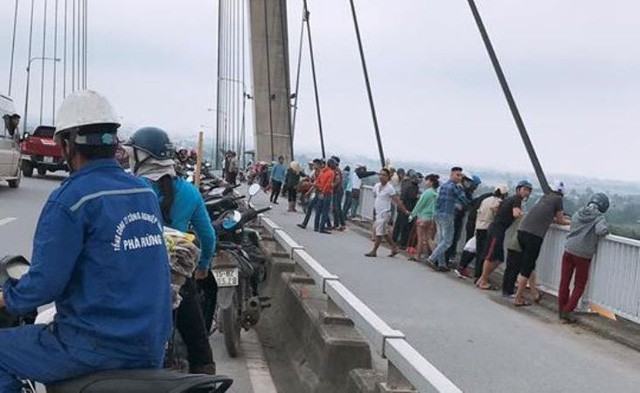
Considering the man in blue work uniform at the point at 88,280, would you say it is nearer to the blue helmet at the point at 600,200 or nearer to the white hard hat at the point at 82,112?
the white hard hat at the point at 82,112

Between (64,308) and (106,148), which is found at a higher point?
(106,148)

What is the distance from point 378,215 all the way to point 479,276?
2.96 metres

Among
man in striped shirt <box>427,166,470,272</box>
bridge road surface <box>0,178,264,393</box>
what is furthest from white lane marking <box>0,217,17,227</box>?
man in striped shirt <box>427,166,470,272</box>

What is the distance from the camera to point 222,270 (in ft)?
22.0

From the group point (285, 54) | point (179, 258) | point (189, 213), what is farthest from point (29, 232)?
point (285, 54)

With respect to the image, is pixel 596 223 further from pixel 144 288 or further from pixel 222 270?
pixel 144 288

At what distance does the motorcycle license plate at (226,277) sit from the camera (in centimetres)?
667

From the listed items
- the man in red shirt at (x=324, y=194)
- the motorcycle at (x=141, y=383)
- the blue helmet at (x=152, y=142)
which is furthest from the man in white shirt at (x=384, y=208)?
the motorcycle at (x=141, y=383)

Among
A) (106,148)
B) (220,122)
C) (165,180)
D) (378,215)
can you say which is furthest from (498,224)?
(220,122)

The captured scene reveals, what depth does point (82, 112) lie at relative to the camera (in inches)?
125

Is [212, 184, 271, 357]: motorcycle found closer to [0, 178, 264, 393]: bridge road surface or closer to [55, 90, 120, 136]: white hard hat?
[0, 178, 264, 393]: bridge road surface

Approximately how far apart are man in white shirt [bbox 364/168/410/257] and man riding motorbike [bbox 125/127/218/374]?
1066 cm

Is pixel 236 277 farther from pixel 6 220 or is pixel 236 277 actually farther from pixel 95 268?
pixel 6 220

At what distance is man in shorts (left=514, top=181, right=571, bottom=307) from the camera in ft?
37.0
